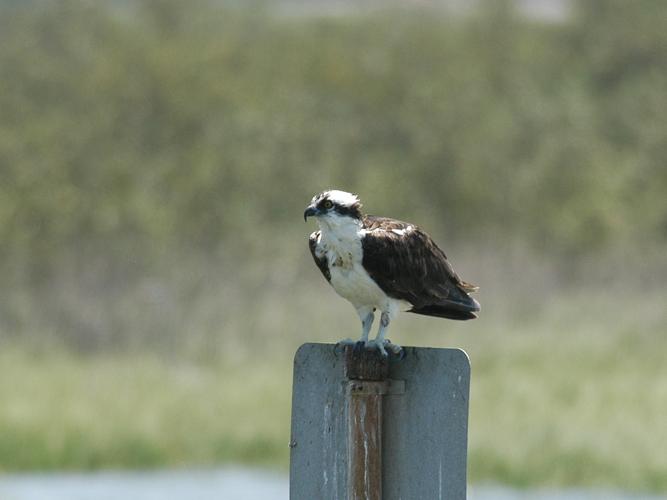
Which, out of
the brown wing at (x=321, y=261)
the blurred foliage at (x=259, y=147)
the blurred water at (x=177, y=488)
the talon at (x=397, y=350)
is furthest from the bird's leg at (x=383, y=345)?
the blurred foliage at (x=259, y=147)

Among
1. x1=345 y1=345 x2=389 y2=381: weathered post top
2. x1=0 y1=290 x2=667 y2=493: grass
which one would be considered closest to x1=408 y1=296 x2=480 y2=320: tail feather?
x1=345 y1=345 x2=389 y2=381: weathered post top

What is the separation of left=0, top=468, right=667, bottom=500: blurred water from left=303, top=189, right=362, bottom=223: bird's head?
10.2 meters

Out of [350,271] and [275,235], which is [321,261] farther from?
[275,235]

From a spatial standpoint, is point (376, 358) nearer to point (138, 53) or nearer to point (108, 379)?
point (108, 379)

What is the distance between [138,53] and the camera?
34469mm

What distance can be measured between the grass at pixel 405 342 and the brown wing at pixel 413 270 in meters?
10.5

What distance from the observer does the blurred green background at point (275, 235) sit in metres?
17.7

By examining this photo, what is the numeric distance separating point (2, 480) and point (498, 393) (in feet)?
22.7

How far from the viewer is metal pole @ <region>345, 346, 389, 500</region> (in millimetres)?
3979

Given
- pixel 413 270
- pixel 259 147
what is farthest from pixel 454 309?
pixel 259 147

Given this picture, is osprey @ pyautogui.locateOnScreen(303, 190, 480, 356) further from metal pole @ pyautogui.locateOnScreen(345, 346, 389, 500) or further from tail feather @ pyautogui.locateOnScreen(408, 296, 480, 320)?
metal pole @ pyautogui.locateOnScreen(345, 346, 389, 500)

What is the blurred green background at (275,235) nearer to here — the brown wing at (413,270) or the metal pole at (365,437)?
the brown wing at (413,270)

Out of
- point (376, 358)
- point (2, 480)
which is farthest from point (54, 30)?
point (376, 358)

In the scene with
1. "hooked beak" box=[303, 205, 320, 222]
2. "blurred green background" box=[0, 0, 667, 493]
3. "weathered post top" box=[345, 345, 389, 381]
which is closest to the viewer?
"weathered post top" box=[345, 345, 389, 381]
